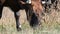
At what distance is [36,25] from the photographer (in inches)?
390

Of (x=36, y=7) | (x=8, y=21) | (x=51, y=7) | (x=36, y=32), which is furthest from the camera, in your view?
(x=51, y=7)

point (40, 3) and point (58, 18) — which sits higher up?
point (40, 3)

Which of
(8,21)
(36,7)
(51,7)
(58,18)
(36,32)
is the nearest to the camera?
(36,32)

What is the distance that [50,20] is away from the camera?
12.8 m

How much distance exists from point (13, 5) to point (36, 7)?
0.83 meters

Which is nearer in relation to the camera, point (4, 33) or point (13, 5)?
point (4, 33)

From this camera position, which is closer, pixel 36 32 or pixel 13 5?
pixel 36 32

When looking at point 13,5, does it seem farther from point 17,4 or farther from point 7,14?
point 7,14

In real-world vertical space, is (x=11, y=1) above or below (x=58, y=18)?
above

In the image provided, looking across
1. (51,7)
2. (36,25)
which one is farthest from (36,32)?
(51,7)

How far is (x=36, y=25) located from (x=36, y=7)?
21.0 inches

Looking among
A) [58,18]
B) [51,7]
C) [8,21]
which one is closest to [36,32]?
[8,21]

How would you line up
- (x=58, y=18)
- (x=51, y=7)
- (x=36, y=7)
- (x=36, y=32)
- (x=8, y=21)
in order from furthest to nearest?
(x=51, y=7) → (x=58, y=18) → (x=8, y=21) → (x=36, y=7) → (x=36, y=32)

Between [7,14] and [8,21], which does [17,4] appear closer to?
[8,21]
